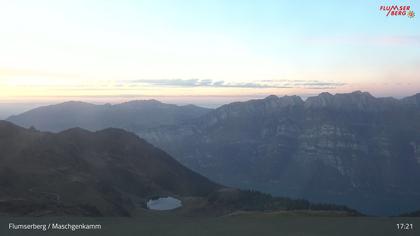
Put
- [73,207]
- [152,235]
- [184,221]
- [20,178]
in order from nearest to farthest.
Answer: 1. [152,235]
2. [184,221]
3. [73,207]
4. [20,178]

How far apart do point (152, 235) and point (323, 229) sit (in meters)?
10.4

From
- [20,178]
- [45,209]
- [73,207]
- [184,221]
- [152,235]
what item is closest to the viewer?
[152,235]

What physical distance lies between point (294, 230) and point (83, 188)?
593 ft

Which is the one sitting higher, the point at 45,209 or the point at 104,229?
the point at 104,229

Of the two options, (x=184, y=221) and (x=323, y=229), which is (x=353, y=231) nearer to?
(x=323, y=229)

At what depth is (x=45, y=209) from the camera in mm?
120000

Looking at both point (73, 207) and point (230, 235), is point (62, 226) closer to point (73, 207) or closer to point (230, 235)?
point (230, 235)

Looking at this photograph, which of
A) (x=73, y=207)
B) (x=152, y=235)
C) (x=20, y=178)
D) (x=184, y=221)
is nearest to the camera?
(x=152, y=235)

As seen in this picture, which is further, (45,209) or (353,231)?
(45,209)

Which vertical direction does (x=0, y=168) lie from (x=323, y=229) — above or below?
below

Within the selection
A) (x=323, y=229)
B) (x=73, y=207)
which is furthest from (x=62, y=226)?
(x=73, y=207)

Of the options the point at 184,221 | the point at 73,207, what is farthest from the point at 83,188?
the point at 184,221

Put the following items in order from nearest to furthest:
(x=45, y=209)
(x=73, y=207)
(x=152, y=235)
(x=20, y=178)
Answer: (x=152, y=235)
(x=45, y=209)
(x=73, y=207)
(x=20, y=178)

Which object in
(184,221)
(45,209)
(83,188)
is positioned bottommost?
(83,188)
